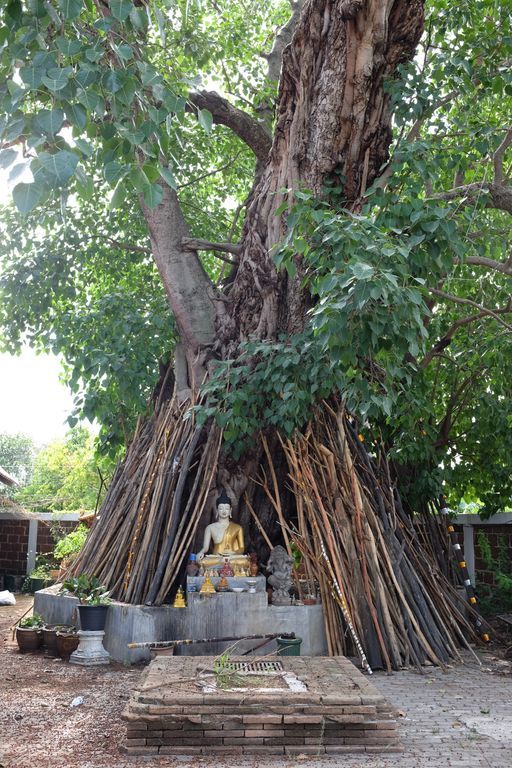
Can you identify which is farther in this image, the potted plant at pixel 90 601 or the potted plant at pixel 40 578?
the potted plant at pixel 40 578

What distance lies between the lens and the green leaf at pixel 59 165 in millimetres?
3121

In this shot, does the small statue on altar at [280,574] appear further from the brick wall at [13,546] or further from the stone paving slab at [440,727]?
the brick wall at [13,546]

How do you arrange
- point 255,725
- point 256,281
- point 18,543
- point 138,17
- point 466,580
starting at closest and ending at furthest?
point 138,17 → point 255,725 → point 256,281 → point 466,580 → point 18,543

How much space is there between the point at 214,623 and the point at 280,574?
0.82 meters

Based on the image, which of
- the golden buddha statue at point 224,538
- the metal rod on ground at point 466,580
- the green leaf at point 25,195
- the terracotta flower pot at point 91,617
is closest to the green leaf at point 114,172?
the green leaf at point 25,195

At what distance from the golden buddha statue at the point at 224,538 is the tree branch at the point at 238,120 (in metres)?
4.38

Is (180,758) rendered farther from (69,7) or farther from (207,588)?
(69,7)

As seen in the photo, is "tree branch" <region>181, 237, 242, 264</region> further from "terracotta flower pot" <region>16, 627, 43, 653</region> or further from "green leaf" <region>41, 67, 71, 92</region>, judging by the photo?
"green leaf" <region>41, 67, 71, 92</region>

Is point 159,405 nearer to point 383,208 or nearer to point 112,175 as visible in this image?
point 383,208

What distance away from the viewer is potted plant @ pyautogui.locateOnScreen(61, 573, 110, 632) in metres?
7.26

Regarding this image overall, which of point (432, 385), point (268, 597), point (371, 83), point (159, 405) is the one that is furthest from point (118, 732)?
point (432, 385)

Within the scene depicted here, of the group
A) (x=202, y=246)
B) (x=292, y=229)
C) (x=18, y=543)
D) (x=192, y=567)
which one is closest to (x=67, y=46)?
(x=292, y=229)

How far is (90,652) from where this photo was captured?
7195mm

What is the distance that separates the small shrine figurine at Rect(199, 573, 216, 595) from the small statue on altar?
0.60 meters
